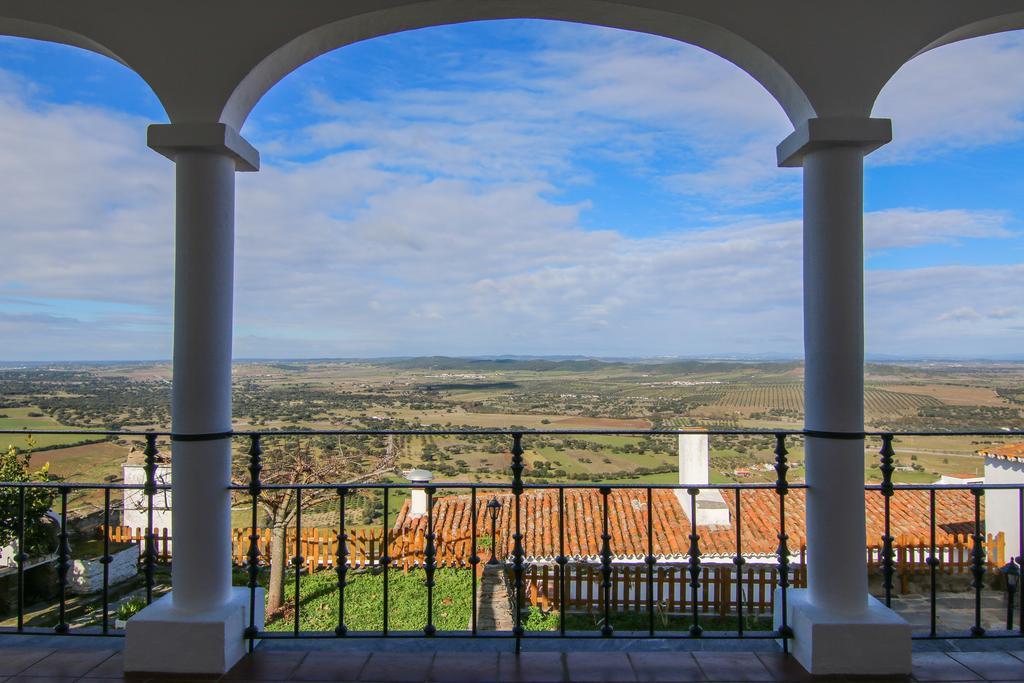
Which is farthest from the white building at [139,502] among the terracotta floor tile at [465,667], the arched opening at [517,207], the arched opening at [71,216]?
the terracotta floor tile at [465,667]

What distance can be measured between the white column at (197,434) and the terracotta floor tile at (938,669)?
2.61 m

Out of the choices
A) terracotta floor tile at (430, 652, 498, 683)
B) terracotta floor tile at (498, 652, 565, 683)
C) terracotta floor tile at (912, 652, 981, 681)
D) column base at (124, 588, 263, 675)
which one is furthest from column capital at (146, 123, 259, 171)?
terracotta floor tile at (912, 652, 981, 681)

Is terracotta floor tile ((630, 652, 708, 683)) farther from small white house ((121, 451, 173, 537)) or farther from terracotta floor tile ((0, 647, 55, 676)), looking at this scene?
small white house ((121, 451, 173, 537))

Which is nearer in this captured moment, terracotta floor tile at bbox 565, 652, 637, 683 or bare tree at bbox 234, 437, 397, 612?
terracotta floor tile at bbox 565, 652, 637, 683

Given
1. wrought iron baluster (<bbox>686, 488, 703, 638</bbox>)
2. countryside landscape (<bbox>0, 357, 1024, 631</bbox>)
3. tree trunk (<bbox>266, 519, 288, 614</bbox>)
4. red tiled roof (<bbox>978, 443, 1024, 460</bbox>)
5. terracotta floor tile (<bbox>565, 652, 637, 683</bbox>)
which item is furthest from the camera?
tree trunk (<bbox>266, 519, 288, 614</bbox>)

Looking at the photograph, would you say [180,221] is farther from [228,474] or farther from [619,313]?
[619,313]

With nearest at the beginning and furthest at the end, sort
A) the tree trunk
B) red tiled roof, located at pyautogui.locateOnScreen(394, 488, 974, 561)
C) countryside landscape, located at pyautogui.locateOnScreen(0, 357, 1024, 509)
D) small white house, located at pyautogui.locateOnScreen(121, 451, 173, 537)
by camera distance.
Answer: countryside landscape, located at pyautogui.locateOnScreen(0, 357, 1024, 509) → small white house, located at pyautogui.locateOnScreen(121, 451, 173, 537) → red tiled roof, located at pyautogui.locateOnScreen(394, 488, 974, 561) → the tree trunk

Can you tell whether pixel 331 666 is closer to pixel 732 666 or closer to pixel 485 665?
pixel 485 665

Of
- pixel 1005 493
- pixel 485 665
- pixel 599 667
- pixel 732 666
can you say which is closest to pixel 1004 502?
pixel 1005 493

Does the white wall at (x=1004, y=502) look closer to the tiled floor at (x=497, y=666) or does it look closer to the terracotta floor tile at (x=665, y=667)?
the tiled floor at (x=497, y=666)

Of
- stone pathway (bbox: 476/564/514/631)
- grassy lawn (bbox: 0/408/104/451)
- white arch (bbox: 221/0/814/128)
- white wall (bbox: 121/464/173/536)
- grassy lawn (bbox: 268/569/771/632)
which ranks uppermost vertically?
white arch (bbox: 221/0/814/128)

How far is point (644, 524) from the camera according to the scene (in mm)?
9211

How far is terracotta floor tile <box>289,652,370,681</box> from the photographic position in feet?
6.99

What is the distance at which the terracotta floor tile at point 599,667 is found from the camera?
2107 millimetres
